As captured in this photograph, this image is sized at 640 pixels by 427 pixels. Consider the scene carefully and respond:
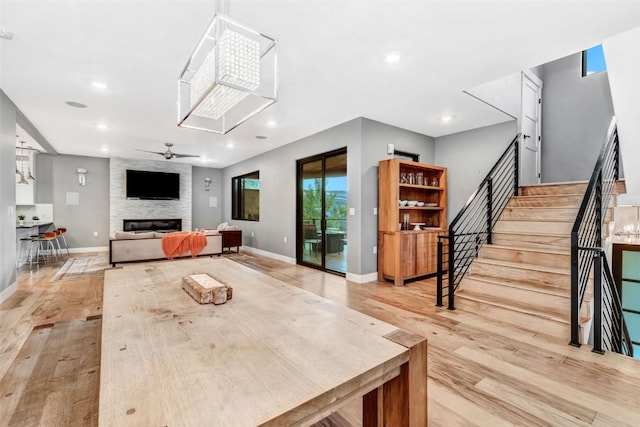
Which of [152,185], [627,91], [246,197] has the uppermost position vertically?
[627,91]

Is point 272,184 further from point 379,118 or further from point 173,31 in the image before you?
point 173,31

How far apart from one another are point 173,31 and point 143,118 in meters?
2.76

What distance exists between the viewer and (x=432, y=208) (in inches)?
205

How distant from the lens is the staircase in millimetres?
2869

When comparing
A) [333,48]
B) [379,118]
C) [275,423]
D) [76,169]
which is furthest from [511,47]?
[76,169]

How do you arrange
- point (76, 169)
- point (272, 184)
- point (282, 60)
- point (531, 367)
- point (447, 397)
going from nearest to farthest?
point (447, 397) < point (531, 367) < point (282, 60) < point (272, 184) < point (76, 169)

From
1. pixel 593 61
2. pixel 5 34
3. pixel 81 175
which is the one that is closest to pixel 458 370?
pixel 5 34

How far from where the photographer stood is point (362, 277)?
462 centimetres

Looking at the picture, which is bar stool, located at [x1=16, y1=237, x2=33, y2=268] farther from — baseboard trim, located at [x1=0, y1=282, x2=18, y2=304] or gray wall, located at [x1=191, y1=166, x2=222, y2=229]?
gray wall, located at [x1=191, y1=166, x2=222, y2=229]

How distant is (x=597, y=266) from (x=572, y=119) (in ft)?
14.0

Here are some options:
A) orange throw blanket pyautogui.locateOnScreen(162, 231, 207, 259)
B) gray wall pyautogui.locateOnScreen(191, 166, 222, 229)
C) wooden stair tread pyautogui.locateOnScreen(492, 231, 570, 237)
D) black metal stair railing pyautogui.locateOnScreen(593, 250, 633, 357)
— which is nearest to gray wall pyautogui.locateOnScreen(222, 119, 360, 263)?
orange throw blanket pyautogui.locateOnScreen(162, 231, 207, 259)

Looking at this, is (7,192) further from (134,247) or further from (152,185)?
(152,185)

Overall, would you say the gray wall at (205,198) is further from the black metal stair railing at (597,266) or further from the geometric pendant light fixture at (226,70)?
the black metal stair railing at (597,266)

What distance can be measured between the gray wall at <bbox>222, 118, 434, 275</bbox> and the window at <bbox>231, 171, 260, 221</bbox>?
0.55 meters
